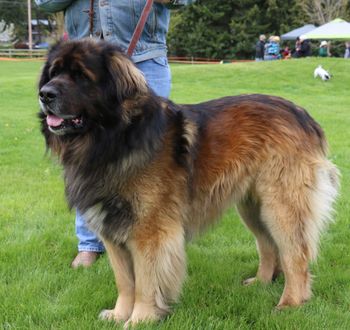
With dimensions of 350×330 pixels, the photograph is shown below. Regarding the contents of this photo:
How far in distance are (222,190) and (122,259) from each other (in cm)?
81

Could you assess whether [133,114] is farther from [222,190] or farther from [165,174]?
[222,190]

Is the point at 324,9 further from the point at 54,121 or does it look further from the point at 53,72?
the point at 54,121

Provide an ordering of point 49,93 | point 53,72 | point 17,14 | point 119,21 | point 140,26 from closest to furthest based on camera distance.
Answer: point 49,93 < point 53,72 < point 140,26 < point 119,21 < point 17,14

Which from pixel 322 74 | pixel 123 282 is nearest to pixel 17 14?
pixel 322 74

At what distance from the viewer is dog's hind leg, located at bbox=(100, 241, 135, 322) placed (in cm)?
319

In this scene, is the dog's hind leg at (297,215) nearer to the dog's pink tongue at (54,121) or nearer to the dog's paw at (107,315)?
the dog's paw at (107,315)

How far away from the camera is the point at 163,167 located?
Result: 297 cm

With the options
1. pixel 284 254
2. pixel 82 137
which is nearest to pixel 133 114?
pixel 82 137

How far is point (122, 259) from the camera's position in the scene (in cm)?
321

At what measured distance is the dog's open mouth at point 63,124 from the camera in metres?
2.70

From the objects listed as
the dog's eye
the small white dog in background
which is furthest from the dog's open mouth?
the small white dog in background

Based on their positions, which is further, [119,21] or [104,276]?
[104,276]

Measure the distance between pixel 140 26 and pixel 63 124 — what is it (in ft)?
3.53

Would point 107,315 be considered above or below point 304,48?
below
